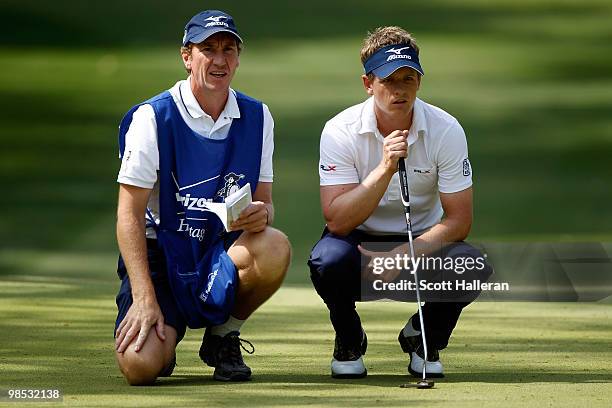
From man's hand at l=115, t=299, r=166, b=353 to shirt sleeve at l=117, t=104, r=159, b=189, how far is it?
35 cm

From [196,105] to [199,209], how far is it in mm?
307

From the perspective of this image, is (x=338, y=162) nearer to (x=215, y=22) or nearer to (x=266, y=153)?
(x=266, y=153)

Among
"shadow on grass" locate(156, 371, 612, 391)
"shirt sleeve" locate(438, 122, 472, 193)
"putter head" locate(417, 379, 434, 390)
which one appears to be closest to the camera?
"putter head" locate(417, 379, 434, 390)

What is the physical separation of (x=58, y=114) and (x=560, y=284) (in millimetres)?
6479

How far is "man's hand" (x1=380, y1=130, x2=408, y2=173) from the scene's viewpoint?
4.45 metres

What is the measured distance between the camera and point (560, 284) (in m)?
6.65

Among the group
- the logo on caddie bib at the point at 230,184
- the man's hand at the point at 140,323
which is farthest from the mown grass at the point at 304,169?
the logo on caddie bib at the point at 230,184

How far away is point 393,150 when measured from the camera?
4449 millimetres

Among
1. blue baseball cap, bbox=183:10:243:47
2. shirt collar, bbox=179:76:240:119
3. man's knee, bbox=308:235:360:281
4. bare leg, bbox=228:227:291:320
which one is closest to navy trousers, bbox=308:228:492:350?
man's knee, bbox=308:235:360:281

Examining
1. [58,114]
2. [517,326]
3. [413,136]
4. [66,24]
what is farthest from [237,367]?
[66,24]

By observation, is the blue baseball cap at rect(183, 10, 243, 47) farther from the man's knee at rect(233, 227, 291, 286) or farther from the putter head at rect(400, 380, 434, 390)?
the putter head at rect(400, 380, 434, 390)

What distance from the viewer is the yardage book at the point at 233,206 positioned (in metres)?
4.37

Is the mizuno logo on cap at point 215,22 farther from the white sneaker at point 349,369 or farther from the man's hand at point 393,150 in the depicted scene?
the white sneaker at point 349,369

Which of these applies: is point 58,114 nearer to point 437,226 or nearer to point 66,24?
point 66,24
